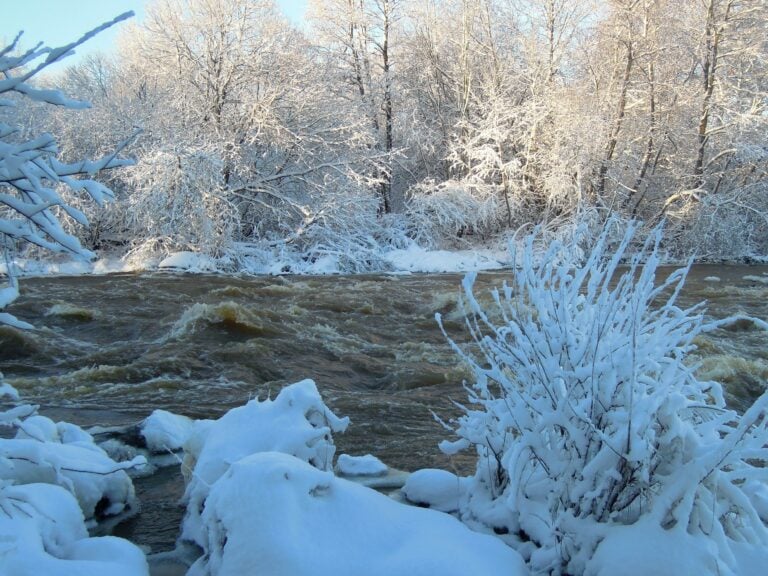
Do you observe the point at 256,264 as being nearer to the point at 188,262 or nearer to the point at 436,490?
the point at 188,262

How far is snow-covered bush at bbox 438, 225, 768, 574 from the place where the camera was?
260 centimetres

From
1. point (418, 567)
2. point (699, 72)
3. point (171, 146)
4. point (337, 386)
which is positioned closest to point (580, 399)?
point (418, 567)

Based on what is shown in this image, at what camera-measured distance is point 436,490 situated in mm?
3734

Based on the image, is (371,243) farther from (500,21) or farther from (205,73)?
(500,21)

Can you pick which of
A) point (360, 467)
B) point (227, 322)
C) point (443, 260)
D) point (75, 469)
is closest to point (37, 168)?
point (75, 469)

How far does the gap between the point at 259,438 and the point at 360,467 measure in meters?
0.78

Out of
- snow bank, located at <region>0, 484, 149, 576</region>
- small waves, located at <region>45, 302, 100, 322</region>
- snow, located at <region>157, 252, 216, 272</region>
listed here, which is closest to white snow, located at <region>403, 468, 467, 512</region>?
snow bank, located at <region>0, 484, 149, 576</region>

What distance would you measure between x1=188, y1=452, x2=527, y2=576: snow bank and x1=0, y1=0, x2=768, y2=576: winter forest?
16 mm

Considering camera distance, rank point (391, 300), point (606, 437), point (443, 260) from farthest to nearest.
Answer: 1. point (443, 260)
2. point (391, 300)
3. point (606, 437)

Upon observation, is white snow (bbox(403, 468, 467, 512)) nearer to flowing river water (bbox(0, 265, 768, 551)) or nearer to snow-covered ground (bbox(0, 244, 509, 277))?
flowing river water (bbox(0, 265, 768, 551))

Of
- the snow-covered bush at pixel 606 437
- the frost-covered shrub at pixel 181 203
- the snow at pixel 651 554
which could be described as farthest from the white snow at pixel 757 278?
the snow at pixel 651 554

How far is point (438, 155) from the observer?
26000mm

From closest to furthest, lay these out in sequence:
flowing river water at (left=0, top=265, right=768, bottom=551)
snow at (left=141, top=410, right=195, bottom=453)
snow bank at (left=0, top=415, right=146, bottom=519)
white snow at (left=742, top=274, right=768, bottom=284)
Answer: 1. snow bank at (left=0, top=415, right=146, bottom=519)
2. snow at (left=141, top=410, right=195, bottom=453)
3. flowing river water at (left=0, top=265, right=768, bottom=551)
4. white snow at (left=742, top=274, right=768, bottom=284)

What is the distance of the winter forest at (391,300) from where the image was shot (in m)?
2.72
